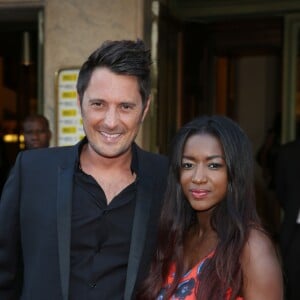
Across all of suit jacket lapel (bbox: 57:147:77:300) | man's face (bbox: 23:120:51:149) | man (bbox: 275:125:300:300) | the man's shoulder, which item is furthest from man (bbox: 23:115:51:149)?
suit jacket lapel (bbox: 57:147:77:300)

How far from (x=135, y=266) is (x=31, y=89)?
6015mm

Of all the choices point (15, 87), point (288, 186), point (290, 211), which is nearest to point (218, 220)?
point (290, 211)

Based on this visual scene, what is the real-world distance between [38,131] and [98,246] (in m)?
3.20

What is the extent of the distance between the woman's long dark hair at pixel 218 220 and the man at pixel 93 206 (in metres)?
0.08

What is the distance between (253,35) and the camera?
27.8 feet

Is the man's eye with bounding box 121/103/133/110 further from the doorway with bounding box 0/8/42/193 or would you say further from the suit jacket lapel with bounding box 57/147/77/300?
the doorway with bounding box 0/8/42/193

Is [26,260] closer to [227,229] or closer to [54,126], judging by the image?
[227,229]

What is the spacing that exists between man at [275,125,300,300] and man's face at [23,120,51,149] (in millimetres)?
1898

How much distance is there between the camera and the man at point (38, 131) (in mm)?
5594

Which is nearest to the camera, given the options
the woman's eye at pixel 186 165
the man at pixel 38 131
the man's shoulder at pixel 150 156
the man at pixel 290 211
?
the woman's eye at pixel 186 165

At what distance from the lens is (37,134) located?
18.6 feet

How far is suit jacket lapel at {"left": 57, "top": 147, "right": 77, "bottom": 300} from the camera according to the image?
255cm

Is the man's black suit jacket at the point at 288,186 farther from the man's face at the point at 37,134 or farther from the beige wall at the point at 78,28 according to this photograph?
the man's face at the point at 37,134

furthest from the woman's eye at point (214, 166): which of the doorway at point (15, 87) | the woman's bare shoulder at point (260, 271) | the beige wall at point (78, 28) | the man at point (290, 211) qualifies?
the doorway at point (15, 87)
